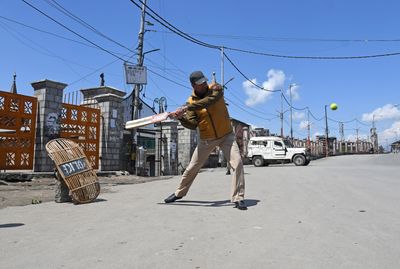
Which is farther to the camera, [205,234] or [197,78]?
[197,78]

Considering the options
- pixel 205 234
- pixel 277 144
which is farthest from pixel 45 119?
pixel 277 144

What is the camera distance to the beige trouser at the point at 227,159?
583cm

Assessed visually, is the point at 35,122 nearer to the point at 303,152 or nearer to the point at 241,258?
the point at 241,258

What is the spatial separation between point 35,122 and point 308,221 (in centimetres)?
1027

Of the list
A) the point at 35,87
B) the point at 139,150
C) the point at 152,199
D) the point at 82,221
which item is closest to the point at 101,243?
the point at 82,221

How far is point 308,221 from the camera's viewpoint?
4691 millimetres

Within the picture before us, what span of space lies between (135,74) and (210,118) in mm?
12511

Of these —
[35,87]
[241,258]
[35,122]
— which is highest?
[35,87]

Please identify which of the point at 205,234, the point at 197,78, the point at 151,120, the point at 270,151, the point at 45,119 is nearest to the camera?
the point at 205,234

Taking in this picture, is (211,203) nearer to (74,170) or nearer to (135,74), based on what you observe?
(74,170)

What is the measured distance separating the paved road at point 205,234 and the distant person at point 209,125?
0.40 meters

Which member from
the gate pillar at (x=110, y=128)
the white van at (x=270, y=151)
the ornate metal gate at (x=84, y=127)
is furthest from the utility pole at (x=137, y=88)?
the white van at (x=270, y=151)

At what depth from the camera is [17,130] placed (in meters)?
12.0

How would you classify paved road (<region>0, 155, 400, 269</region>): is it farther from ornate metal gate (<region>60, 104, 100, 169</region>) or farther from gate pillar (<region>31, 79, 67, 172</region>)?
ornate metal gate (<region>60, 104, 100, 169</region>)
